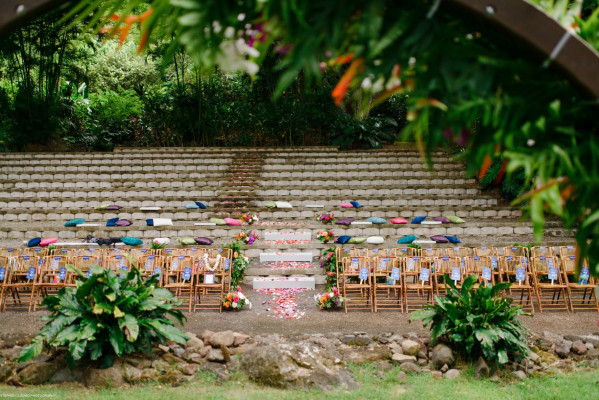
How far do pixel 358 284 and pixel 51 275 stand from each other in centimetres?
542

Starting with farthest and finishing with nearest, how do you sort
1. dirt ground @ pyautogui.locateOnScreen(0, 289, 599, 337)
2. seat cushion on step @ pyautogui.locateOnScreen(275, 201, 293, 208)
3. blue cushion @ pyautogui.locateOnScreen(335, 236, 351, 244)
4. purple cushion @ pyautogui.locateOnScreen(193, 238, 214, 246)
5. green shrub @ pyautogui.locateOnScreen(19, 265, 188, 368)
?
1. seat cushion on step @ pyautogui.locateOnScreen(275, 201, 293, 208)
2. purple cushion @ pyautogui.locateOnScreen(193, 238, 214, 246)
3. blue cushion @ pyautogui.locateOnScreen(335, 236, 351, 244)
4. dirt ground @ pyautogui.locateOnScreen(0, 289, 599, 337)
5. green shrub @ pyautogui.locateOnScreen(19, 265, 188, 368)

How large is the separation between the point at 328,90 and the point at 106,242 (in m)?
13.5

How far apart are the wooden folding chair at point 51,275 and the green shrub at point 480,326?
593 centimetres

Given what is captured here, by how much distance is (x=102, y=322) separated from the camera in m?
5.60

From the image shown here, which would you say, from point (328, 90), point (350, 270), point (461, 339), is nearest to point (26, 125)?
point (328, 90)

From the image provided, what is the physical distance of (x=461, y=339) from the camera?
612cm

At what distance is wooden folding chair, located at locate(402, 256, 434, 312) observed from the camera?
8.73m

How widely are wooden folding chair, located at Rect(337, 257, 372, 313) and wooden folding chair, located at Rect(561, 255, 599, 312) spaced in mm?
3376

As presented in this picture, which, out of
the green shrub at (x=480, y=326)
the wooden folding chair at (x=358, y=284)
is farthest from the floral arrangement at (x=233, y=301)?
the green shrub at (x=480, y=326)

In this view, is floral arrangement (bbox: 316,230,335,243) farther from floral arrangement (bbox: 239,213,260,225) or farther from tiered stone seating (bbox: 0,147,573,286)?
floral arrangement (bbox: 239,213,260,225)

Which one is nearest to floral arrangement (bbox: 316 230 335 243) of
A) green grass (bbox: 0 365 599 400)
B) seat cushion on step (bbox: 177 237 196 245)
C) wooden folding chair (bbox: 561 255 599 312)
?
seat cushion on step (bbox: 177 237 196 245)

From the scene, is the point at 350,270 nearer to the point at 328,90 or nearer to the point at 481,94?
the point at 481,94

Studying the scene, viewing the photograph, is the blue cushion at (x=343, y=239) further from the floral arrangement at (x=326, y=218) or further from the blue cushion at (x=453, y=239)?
the blue cushion at (x=453, y=239)

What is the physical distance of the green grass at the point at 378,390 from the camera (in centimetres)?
529
